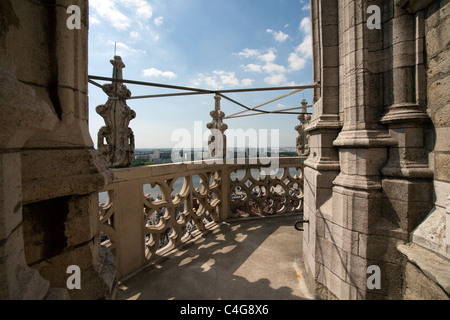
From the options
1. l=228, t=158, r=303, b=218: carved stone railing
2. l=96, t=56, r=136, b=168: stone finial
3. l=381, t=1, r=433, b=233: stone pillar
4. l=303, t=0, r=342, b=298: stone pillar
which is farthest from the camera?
l=228, t=158, r=303, b=218: carved stone railing

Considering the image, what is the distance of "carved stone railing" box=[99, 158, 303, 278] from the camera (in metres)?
2.80

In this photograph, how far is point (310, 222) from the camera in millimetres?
2875

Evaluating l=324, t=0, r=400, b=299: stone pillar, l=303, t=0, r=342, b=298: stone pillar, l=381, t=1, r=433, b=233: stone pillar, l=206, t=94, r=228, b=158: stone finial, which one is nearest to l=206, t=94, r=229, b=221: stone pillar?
l=206, t=94, r=228, b=158: stone finial

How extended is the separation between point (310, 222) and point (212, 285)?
178 centimetres

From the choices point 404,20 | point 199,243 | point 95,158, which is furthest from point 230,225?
point 404,20

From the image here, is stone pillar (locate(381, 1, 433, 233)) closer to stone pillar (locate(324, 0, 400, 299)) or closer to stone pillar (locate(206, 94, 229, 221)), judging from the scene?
stone pillar (locate(324, 0, 400, 299))

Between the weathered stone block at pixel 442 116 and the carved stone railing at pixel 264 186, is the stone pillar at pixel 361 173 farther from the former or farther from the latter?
the carved stone railing at pixel 264 186

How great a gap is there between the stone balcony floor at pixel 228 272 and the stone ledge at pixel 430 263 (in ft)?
4.56

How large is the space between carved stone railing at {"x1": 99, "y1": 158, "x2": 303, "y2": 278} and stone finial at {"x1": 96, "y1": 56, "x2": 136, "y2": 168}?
0.83 feet

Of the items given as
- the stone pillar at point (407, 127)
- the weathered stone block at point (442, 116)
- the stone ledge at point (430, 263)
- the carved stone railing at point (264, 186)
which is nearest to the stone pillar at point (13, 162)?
the stone ledge at point (430, 263)

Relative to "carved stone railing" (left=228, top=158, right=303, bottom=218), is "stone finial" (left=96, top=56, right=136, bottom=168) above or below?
above

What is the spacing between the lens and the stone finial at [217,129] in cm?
496

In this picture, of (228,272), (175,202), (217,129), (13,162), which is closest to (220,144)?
(217,129)

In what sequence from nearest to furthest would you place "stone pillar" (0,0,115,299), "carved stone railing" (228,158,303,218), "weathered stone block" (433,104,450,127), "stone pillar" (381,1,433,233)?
"stone pillar" (0,0,115,299) < "weathered stone block" (433,104,450,127) < "stone pillar" (381,1,433,233) < "carved stone railing" (228,158,303,218)
